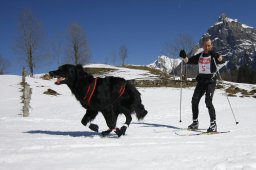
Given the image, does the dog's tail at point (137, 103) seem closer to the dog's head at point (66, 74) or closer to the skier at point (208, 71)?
the dog's head at point (66, 74)

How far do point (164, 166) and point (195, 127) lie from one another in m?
4.32

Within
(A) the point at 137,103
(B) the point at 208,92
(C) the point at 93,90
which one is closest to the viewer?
(C) the point at 93,90

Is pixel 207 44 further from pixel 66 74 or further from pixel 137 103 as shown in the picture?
pixel 66 74

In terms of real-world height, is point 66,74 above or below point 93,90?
above

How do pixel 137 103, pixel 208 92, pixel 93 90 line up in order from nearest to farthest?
pixel 93 90 < pixel 137 103 < pixel 208 92

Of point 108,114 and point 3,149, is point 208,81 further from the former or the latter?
point 3,149

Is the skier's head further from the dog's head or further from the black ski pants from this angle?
the dog's head

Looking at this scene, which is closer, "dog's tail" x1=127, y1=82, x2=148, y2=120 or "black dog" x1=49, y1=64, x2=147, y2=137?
"black dog" x1=49, y1=64, x2=147, y2=137

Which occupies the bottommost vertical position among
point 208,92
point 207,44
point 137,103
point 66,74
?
point 137,103

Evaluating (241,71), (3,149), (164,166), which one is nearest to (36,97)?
(3,149)

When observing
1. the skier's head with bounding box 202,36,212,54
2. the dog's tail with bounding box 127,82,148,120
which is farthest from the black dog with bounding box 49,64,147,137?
the skier's head with bounding box 202,36,212,54

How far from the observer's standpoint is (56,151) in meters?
3.94

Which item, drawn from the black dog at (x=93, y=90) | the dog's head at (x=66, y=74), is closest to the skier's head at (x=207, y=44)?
the black dog at (x=93, y=90)

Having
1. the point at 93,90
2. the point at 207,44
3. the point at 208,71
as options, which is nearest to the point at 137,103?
the point at 93,90
